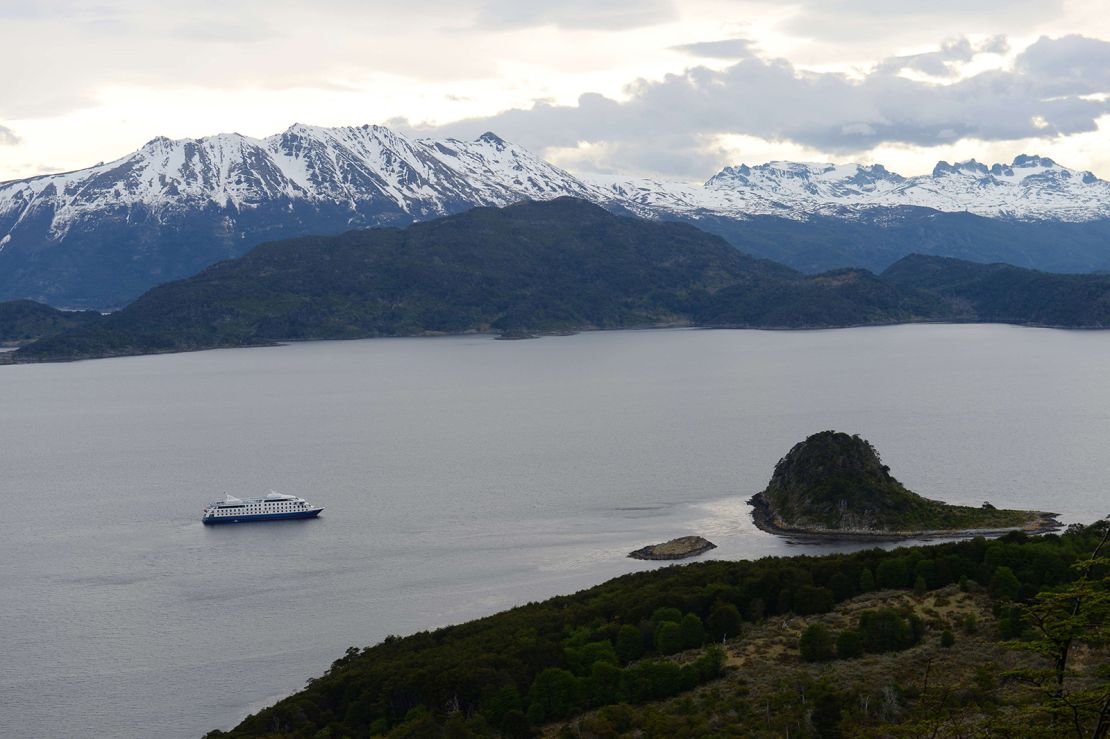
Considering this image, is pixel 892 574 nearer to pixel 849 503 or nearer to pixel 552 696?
pixel 552 696

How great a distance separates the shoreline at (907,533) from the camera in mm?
106688

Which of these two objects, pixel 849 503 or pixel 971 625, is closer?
pixel 971 625

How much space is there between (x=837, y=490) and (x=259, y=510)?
62.1 meters

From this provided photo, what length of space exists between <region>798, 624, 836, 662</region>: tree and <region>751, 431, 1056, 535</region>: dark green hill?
50180 mm

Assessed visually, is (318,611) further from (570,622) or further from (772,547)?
(772,547)

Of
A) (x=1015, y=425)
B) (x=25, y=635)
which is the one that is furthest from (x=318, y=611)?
(x=1015, y=425)

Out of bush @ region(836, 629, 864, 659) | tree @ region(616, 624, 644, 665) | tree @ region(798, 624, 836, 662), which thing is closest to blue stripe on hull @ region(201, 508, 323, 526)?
tree @ region(616, 624, 644, 665)

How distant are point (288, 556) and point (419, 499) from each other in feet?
78.3

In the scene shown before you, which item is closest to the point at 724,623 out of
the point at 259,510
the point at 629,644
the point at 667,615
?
the point at 667,615

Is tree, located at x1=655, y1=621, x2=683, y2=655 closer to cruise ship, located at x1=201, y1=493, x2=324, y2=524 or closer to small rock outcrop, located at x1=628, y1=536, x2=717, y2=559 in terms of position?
small rock outcrop, located at x1=628, y1=536, x2=717, y2=559

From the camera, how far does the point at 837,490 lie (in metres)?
118

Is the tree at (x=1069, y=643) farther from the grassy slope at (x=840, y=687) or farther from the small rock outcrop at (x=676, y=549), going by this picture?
the small rock outcrop at (x=676, y=549)

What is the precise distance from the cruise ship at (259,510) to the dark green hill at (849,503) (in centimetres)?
4918

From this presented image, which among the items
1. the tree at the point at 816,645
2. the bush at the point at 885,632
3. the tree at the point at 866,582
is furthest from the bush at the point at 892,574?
the tree at the point at 816,645
